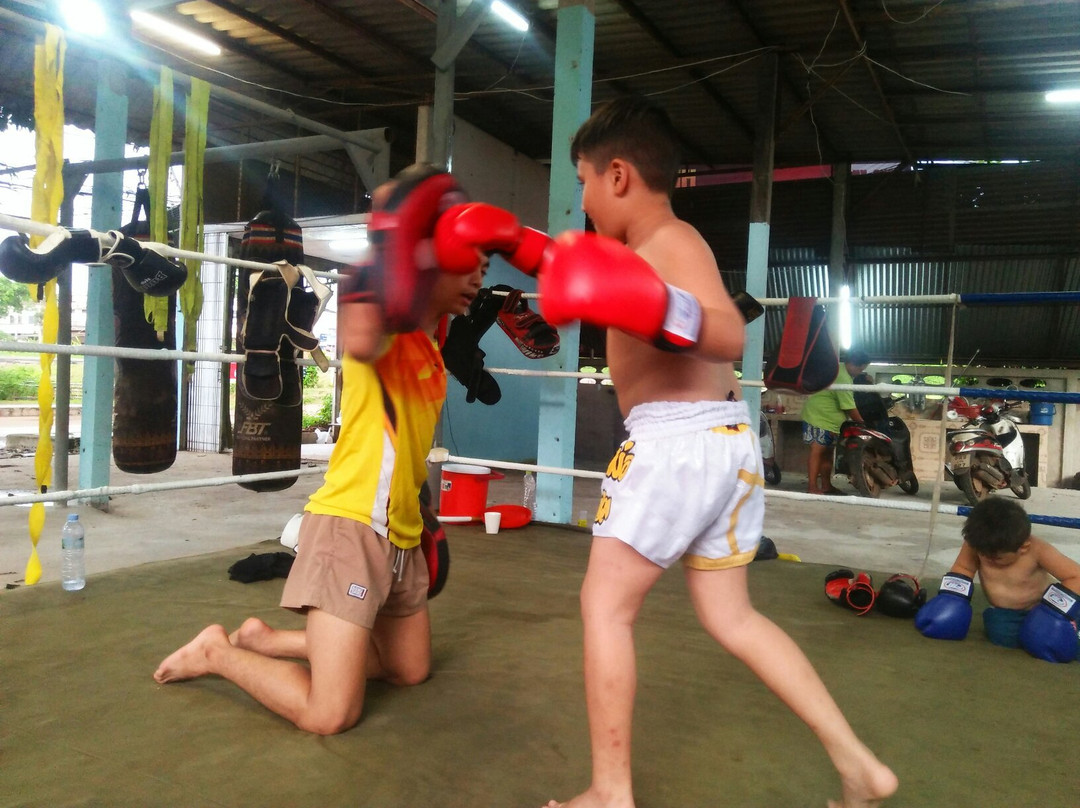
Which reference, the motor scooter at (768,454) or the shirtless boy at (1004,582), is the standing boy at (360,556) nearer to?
the shirtless boy at (1004,582)

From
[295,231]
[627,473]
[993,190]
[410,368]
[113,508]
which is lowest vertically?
[113,508]

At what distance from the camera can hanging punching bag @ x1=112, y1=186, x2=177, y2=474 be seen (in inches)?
96.1

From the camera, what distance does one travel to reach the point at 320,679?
1244mm

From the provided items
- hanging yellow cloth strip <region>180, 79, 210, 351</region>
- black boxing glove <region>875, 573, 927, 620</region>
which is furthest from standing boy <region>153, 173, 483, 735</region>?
hanging yellow cloth strip <region>180, 79, 210, 351</region>

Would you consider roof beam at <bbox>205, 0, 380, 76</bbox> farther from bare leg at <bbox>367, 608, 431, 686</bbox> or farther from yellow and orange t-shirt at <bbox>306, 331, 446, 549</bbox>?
bare leg at <bbox>367, 608, 431, 686</bbox>

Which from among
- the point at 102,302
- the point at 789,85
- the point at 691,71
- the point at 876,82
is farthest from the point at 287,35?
the point at 876,82

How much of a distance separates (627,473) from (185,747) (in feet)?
2.69

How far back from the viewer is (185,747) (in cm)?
121

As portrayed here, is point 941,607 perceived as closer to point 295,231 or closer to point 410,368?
point 410,368

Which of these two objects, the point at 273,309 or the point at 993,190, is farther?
the point at 993,190

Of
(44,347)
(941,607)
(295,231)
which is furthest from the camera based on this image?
(295,231)

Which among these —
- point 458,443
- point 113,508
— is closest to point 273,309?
point 113,508

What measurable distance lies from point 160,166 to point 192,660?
6.30 ft

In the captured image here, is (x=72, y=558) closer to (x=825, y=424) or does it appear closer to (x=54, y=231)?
(x=54, y=231)
